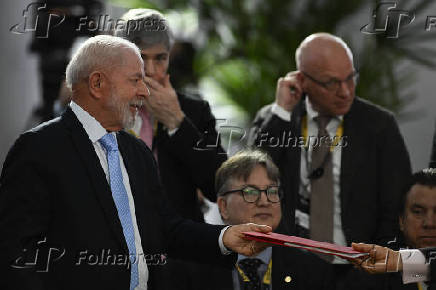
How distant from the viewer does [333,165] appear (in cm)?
400

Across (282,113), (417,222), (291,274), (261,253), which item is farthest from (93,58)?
(417,222)

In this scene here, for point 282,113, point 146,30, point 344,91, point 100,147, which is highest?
point 146,30

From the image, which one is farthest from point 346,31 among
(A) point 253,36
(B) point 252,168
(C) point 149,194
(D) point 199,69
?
(C) point 149,194

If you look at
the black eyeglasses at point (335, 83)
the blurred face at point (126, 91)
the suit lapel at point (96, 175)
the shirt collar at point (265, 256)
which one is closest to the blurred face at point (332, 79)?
Result: the black eyeglasses at point (335, 83)

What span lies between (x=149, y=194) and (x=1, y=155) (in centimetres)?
335

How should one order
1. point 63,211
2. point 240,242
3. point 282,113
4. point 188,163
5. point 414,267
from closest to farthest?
point 63,211 → point 240,242 → point 414,267 → point 188,163 → point 282,113

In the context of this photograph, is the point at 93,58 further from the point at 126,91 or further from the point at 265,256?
the point at 265,256

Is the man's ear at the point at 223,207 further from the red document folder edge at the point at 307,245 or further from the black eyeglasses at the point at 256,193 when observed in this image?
the red document folder edge at the point at 307,245

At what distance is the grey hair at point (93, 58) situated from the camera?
117 inches

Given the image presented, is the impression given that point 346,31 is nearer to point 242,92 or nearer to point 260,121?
point 242,92

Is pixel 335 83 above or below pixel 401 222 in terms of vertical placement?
above

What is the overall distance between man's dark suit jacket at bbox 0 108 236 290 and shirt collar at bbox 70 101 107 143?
20 millimetres

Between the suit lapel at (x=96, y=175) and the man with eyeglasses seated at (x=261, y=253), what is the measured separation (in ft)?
2.40

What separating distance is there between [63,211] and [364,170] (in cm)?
164
